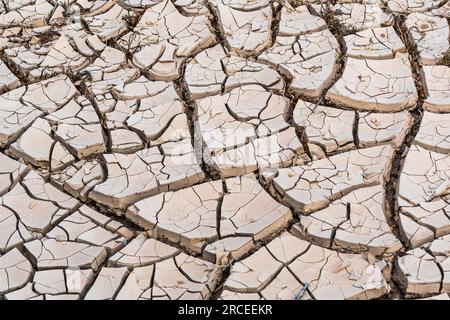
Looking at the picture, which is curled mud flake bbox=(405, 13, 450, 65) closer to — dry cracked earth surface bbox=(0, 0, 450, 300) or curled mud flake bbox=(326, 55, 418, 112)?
dry cracked earth surface bbox=(0, 0, 450, 300)

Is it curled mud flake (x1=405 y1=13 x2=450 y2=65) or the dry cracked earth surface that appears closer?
the dry cracked earth surface

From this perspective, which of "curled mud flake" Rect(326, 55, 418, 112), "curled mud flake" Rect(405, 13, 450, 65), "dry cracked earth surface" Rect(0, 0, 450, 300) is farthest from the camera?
"curled mud flake" Rect(405, 13, 450, 65)

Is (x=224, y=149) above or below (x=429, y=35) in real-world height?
below

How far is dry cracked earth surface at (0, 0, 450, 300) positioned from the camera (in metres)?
2.55

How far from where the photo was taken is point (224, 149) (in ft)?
9.93

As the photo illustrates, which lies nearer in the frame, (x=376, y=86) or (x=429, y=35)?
(x=376, y=86)

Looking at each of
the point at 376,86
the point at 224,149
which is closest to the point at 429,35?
the point at 376,86

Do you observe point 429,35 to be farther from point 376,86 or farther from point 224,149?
point 224,149

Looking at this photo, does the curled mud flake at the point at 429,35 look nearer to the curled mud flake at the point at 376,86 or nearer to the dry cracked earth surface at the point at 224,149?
the dry cracked earth surface at the point at 224,149

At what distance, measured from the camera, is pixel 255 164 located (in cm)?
295

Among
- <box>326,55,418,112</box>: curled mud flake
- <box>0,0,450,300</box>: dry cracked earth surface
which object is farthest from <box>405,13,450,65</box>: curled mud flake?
<box>326,55,418,112</box>: curled mud flake

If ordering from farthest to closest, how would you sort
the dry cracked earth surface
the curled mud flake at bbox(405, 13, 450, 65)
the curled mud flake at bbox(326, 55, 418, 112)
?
the curled mud flake at bbox(405, 13, 450, 65)
the curled mud flake at bbox(326, 55, 418, 112)
the dry cracked earth surface

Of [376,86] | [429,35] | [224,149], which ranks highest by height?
[429,35]

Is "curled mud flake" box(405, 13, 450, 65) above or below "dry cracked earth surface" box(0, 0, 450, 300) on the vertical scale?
above
